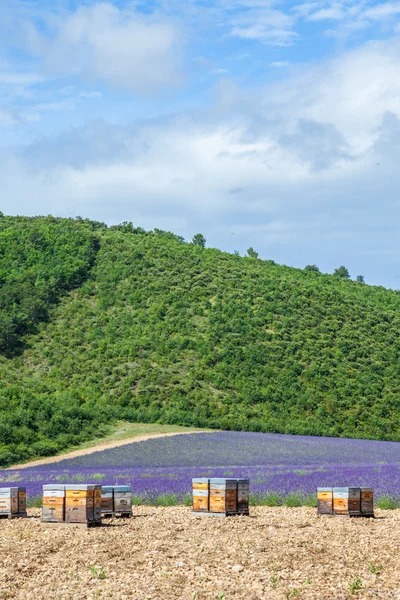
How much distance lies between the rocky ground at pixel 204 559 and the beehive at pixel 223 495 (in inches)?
17.5

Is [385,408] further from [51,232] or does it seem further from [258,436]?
[51,232]

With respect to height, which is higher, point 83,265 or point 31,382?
point 83,265

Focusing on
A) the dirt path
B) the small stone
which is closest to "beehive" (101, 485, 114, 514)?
the small stone

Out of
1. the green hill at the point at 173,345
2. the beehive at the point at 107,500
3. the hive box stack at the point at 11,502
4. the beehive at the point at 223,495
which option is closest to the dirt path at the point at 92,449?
the green hill at the point at 173,345

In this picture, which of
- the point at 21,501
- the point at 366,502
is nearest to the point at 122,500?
the point at 21,501

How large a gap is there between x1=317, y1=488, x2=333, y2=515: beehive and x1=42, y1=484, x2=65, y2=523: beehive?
536 cm

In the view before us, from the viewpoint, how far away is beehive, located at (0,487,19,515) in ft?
55.5

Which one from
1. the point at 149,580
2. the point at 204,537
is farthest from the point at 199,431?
the point at 149,580

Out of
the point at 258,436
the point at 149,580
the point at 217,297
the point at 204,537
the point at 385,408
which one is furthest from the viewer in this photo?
the point at 217,297

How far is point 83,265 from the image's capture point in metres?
80.8

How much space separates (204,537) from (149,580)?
3339 millimetres

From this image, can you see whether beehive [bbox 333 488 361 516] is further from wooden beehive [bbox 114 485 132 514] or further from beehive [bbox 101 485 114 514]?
beehive [bbox 101 485 114 514]

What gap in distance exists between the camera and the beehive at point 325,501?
1702cm

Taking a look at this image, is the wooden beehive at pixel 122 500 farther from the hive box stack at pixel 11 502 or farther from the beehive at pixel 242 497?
the beehive at pixel 242 497
